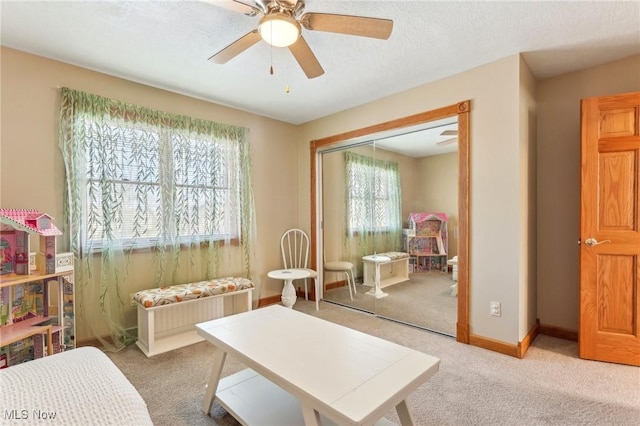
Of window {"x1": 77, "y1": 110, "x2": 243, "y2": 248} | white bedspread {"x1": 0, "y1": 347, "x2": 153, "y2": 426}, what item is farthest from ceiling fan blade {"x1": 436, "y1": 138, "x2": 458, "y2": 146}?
white bedspread {"x1": 0, "y1": 347, "x2": 153, "y2": 426}

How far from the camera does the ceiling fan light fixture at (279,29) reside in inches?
59.9

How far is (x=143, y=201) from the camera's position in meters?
2.81

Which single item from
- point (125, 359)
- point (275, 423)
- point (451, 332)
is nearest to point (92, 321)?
point (125, 359)

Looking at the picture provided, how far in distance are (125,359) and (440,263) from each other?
2.96 m

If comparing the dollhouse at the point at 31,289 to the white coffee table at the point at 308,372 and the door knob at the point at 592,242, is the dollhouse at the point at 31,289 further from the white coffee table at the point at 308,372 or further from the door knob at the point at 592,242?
the door knob at the point at 592,242

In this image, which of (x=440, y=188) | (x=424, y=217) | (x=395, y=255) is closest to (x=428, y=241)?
(x=424, y=217)

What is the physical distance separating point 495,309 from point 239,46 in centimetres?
278

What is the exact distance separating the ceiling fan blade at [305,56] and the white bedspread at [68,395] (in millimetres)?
1864

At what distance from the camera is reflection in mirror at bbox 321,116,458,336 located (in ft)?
9.62

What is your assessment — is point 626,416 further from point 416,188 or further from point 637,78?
point 637,78

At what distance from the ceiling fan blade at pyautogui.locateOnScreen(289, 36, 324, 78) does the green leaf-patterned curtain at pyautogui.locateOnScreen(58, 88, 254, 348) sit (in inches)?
66.8

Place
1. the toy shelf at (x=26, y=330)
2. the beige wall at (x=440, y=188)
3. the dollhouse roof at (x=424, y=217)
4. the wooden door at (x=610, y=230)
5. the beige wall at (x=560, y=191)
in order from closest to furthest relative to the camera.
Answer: the toy shelf at (x=26, y=330) < the wooden door at (x=610, y=230) < the beige wall at (x=560, y=191) < the beige wall at (x=440, y=188) < the dollhouse roof at (x=424, y=217)

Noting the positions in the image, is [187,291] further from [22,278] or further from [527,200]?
[527,200]

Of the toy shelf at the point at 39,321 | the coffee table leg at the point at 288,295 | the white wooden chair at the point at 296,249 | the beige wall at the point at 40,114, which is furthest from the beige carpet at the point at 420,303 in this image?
the toy shelf at the point at 39,321
